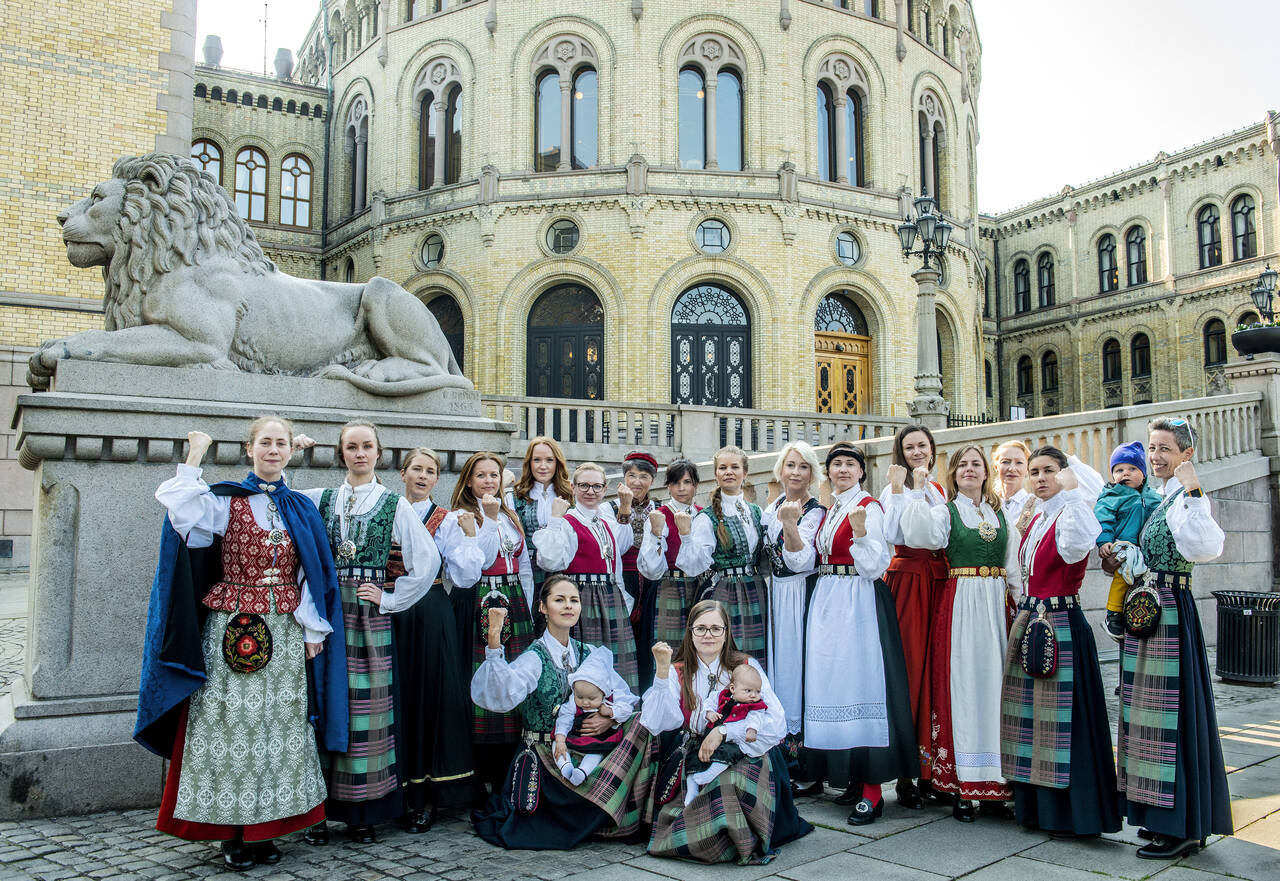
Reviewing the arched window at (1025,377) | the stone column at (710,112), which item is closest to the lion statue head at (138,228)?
the stone column at (710,112)

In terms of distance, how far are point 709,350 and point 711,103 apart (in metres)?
6.75

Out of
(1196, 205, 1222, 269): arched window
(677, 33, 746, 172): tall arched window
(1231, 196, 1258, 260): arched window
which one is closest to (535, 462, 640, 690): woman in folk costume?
(677, 33, 746, 172): tall arched window

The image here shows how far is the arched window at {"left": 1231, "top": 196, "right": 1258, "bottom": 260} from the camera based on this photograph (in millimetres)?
36625

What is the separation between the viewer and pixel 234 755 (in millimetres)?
4348

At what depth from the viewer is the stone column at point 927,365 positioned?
1644cm

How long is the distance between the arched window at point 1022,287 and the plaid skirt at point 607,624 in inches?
1699

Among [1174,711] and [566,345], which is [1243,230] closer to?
[566,345]

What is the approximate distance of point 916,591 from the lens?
18.5ft

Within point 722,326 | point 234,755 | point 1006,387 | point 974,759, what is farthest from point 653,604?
point 1006,387

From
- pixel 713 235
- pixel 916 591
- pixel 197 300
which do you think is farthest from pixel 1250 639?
pixel 713 235

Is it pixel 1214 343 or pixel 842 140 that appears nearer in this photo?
pixel 842 140

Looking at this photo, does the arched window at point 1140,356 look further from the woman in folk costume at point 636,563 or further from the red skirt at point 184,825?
the red skirt at point 184,825

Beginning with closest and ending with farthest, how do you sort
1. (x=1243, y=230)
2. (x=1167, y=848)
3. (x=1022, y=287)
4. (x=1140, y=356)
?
1. (x=1167, y=848)
2. (x=1243, y=230)
3. (x=1140, y=356)
4. (x=1022, y=287)

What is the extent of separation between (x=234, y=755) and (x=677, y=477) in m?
2.80
